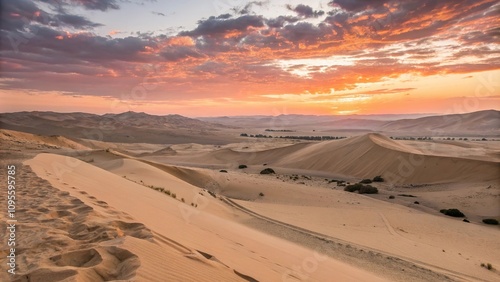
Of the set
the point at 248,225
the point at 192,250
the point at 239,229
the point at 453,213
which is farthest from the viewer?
the point at 453,213

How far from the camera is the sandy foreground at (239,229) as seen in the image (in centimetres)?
390

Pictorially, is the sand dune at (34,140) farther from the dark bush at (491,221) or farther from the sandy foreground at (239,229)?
the dark bush at (491,221)

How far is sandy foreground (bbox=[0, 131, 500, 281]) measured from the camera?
3904mm

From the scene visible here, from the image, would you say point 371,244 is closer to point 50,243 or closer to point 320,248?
point 320,248

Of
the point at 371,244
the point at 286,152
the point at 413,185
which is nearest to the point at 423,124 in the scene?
the point at 286,152

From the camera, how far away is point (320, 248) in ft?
28.4

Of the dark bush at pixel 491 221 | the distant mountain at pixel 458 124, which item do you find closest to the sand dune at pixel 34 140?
the dark bush at pixel 491 221

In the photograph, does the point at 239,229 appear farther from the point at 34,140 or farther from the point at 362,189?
the point at 34,140

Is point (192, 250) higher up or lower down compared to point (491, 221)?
higher up

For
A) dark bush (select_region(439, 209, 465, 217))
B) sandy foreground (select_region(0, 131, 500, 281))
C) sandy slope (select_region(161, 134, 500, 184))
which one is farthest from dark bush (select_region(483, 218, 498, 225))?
sandy slope (select_region(161, 134, 500, 184))

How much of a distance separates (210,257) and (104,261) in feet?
4.85

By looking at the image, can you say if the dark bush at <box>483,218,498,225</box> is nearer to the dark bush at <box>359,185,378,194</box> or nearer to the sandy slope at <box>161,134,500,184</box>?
the dark bush at <box>359,185,378,194</box>

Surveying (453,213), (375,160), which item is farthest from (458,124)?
(453,213)

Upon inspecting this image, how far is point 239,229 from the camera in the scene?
8.38 meters
